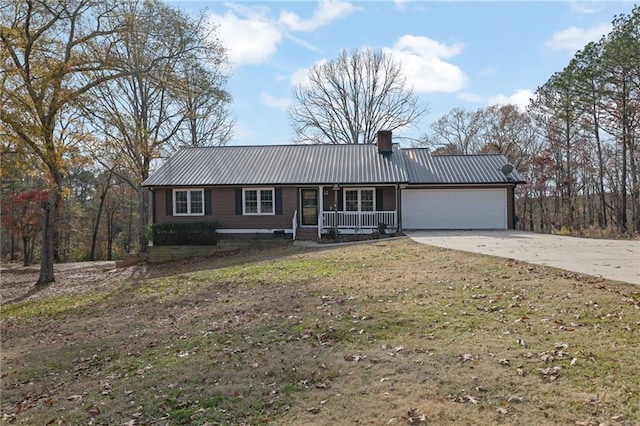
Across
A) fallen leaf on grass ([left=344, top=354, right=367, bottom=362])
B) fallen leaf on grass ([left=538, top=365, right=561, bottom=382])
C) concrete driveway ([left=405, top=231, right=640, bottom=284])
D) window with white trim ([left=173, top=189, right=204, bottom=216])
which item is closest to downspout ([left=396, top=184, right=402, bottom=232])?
concrete driveway ([left=405, top=231, right=640, bottom=284])

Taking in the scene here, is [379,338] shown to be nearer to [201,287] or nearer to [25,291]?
[201,287]

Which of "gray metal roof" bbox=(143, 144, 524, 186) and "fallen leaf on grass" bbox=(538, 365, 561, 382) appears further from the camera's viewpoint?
"gray metal roof" bbox=(143, 144, 524, 186)

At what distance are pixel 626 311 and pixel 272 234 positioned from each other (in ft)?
52.6

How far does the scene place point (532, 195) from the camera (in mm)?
35719

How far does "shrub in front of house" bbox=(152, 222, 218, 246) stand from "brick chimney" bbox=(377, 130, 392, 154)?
9542mm

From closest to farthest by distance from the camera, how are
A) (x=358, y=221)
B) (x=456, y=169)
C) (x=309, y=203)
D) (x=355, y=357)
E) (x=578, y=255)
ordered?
(x=355, y=357) < (x=578, y=255) < (x=358, y=221) < (x=309, y=203) < (x=456, y=169)

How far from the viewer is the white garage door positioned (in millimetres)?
21375

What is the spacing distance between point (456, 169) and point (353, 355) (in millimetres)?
19101

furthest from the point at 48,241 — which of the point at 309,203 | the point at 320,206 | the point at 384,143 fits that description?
the point at 384,143

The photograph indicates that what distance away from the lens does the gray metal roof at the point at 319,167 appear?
68.3ft

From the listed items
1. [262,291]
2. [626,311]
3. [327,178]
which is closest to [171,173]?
[327,178]

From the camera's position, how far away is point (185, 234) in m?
19.8

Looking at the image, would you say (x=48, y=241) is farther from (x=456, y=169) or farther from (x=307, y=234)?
(x=456, y=169)

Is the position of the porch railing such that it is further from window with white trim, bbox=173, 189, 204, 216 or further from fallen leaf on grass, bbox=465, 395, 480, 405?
fallen leaf on grass, bbox=465, 395, 480, 405
